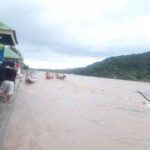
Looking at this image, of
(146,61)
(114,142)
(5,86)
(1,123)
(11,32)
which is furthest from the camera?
(146,61)

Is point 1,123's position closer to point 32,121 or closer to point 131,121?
point 32,121

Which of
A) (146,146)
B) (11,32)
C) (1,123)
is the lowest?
(146,146)

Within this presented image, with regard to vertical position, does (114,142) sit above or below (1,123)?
below

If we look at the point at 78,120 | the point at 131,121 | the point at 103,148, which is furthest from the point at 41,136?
the point at 131,121

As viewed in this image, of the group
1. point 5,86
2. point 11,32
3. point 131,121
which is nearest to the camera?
point 11,32

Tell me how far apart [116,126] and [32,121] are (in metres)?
4.13

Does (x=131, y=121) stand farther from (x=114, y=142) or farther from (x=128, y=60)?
(x=128, y=60)

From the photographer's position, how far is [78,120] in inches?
652

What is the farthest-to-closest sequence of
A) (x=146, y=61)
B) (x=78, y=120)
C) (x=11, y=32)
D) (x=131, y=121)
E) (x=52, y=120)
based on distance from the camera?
(x=146, y=61)
(x=131, y=121)
(x=78, y=120)
(x=52, y=120)
(x=11, y=32)

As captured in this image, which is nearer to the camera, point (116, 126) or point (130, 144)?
point (130, 144)

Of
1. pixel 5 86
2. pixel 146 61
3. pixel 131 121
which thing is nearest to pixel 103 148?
pixel 5 86

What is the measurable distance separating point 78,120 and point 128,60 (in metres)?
124

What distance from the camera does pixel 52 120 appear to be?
50.5ft

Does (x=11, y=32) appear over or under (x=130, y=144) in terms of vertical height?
over
